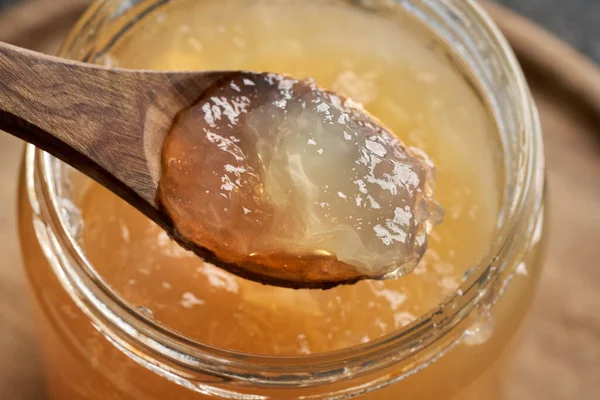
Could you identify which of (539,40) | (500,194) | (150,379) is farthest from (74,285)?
(539,40)

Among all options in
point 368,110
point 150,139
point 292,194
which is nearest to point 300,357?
point 292,194

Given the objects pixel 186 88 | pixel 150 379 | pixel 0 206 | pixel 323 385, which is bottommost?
pixel 0 206

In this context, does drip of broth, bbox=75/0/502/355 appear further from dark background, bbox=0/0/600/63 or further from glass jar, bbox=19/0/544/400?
dark background, bbox=0/0/600/63

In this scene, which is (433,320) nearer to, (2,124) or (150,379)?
(150,379)

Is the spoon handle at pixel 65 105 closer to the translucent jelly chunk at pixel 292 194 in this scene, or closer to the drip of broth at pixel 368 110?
the translucent jelly chunk at pixel 292 194

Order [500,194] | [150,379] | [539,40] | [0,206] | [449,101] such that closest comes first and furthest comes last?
[150,379] → [500,194] → [449,101] → [0,206] → [539,40]

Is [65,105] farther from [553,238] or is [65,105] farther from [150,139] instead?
[553,238]

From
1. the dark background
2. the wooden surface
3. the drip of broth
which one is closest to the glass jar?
the drip of broth
